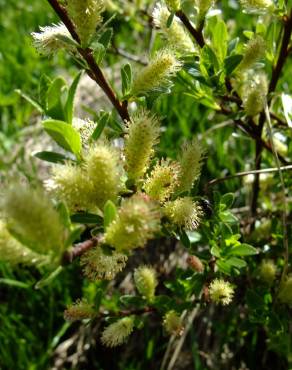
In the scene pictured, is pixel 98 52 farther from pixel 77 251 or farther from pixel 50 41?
pixel 77 251

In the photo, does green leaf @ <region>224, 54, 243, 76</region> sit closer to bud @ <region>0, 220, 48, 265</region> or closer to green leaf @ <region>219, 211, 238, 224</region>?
green leaf @ <region>219, 211, 238, 224</region>

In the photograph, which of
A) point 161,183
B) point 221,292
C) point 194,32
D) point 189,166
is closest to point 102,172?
point 161,183

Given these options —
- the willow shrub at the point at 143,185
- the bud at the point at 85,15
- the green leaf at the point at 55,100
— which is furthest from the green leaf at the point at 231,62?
the green leaf at the point at 55,100

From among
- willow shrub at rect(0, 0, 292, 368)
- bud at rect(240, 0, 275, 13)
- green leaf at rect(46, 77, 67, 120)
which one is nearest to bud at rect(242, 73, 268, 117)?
willow shrub at rect(0, 0, 292, 368)

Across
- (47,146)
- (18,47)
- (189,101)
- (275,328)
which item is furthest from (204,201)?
(18,47)

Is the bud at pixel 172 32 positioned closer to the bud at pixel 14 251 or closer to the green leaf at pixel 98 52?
the green leaf at pixel 98 52

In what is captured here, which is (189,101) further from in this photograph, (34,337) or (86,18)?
(86,18)
